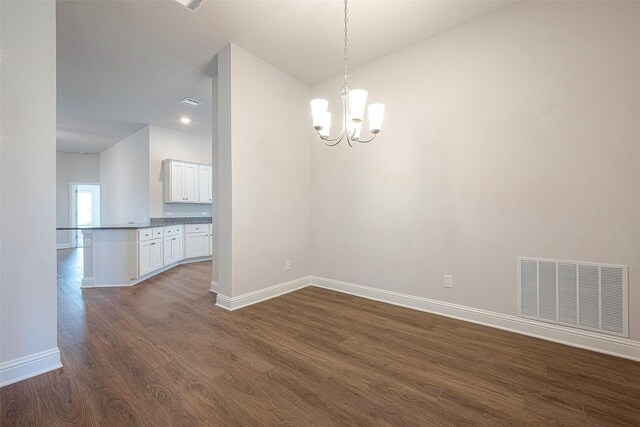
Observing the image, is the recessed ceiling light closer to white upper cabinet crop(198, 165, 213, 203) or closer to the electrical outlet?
white upper cabinet crop(198, 165, 213, 203)

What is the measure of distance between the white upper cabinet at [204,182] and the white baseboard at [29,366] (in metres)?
4.88

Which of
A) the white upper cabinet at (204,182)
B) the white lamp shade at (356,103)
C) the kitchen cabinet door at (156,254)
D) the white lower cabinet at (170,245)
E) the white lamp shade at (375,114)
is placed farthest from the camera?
the white upper cabinet at (204,182)

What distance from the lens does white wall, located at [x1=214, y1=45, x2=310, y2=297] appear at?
303 cm

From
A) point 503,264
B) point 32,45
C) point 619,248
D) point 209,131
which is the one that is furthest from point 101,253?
point 619,248

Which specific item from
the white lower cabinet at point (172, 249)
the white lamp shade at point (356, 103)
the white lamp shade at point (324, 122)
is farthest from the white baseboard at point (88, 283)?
the white lamp shade at point (356, 103)

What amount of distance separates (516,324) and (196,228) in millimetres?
5731

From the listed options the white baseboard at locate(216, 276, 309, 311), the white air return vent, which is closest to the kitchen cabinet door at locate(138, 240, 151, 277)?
the white baseboard at locate(216, 276, 309, 311)

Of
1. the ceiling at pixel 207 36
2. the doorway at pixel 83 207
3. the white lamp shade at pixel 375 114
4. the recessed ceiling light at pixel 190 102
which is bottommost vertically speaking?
the doorway at pixel 83 207

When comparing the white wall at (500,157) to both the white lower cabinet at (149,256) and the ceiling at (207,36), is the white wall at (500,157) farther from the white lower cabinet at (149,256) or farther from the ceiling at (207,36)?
the white lower cabinet at (149,256)

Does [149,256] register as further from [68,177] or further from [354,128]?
[68,177]

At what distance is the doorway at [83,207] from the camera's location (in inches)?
334

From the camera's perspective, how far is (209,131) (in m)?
6.48

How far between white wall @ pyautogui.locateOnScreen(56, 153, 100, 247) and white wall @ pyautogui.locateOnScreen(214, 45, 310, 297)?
8324mm

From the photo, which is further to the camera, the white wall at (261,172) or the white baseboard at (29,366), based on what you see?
the white wall at (261,172)
